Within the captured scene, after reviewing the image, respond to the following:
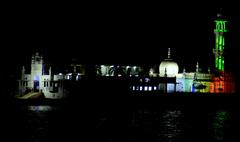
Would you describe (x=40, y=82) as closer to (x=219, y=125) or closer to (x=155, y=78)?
(x=155, y=78)

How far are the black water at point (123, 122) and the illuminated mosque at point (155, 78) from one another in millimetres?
3191

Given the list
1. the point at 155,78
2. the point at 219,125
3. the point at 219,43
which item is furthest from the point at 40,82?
the point at 219,125

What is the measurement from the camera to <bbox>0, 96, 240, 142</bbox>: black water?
104ft

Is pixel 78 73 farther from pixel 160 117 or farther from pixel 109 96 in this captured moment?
pixel 160 117

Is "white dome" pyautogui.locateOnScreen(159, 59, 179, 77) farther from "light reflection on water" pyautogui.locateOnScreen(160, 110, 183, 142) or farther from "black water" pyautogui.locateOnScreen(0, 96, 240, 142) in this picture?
"light reflection on water" pyautogui.locateOnScreen(160, 110, 183, 142)

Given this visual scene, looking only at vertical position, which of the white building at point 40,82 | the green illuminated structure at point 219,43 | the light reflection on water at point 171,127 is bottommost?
the light reflection on water at point 171,127

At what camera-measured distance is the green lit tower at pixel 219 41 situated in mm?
68188

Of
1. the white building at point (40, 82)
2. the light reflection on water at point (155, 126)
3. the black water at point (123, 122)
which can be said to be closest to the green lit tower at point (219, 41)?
the black water at point (123, 122)

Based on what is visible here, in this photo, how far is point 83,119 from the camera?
135 ft

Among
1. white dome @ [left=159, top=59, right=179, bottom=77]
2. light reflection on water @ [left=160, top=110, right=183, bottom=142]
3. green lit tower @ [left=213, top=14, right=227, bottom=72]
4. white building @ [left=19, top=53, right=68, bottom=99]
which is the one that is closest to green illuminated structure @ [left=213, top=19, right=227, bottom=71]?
green lit tower @ [left=213, top=14, right=227, bottom=72]

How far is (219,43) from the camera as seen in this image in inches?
2699

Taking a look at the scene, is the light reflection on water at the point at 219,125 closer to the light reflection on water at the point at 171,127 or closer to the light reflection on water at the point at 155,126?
the light reflection on water at the point at 155,126

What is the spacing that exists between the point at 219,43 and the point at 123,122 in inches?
1238

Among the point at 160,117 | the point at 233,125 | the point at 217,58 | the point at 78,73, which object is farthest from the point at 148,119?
the point at 217,58
